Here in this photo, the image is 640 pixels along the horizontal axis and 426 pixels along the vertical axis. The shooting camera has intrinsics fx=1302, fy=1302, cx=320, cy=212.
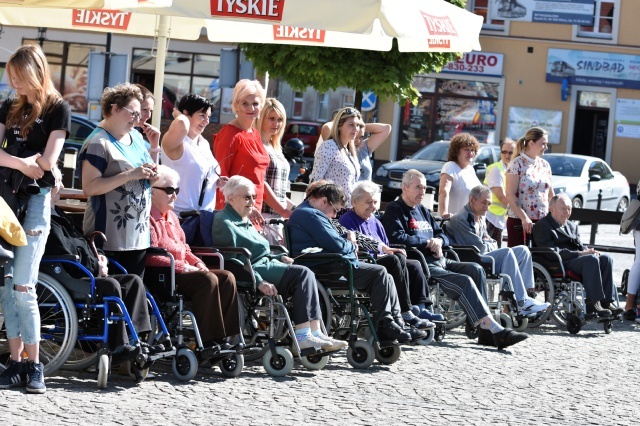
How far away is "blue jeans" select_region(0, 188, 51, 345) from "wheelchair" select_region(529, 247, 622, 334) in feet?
19.4

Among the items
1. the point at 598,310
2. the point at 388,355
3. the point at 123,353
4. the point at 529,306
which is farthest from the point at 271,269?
the point at 598,310

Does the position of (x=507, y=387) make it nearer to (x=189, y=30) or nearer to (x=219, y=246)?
(x=219, y=246)

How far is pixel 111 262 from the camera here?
27.0 ft

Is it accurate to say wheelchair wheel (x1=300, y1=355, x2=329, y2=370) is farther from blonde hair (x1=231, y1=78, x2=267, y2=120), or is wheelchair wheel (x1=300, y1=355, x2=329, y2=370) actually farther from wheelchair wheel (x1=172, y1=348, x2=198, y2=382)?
blonde hair (x1=231, y1=78, x2=267, y2=120)

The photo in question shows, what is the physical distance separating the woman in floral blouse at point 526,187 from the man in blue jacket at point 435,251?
1.88 metres

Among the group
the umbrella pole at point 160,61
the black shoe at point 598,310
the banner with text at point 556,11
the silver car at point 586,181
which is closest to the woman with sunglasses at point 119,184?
the umbrella pole at point 160,61

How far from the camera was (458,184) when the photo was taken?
1269 centimetres

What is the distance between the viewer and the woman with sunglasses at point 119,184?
26.4ft

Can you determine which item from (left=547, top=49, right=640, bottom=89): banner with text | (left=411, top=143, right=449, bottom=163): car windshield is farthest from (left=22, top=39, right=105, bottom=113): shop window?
(left=547, top=49, right=640, bottom=89): banner with text

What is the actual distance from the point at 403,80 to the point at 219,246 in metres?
14.7

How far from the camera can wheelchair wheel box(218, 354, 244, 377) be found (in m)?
8.45

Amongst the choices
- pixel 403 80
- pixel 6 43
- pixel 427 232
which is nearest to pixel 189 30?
pixel 427 232

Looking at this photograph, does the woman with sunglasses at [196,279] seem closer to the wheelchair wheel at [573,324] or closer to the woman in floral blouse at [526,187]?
the wheelchair wheel at [573,324]

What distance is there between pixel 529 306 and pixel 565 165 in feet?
55.1
